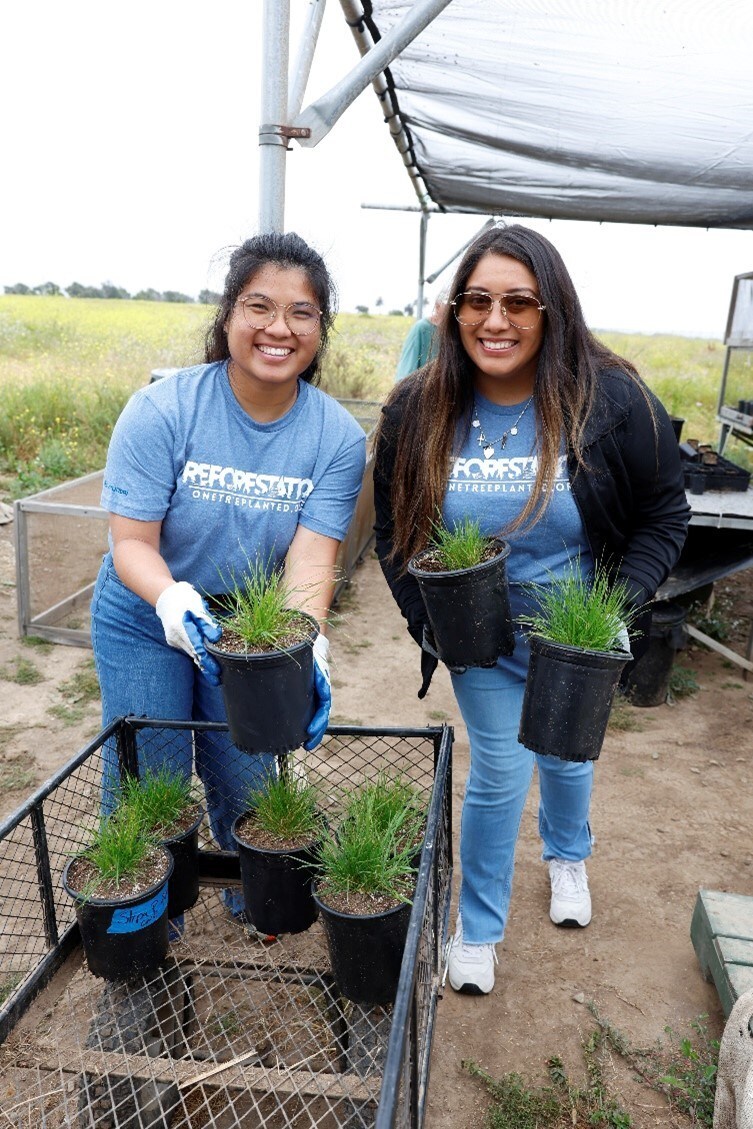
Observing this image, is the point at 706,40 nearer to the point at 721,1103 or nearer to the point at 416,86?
the point at 416,86

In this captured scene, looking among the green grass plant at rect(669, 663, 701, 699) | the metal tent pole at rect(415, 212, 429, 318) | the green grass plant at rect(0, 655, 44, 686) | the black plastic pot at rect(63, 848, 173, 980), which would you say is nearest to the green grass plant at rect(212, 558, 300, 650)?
the black plastic pot at rect(63, 848, 173, 980)

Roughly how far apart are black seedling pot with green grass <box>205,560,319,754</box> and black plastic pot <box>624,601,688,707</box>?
8.31 ft

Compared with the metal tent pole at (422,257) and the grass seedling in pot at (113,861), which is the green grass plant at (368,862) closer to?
the grass seedling in pot at (113,861)

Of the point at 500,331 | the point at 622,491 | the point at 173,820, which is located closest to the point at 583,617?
the point at 622,491

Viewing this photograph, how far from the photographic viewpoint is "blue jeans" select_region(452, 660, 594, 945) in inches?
73.6

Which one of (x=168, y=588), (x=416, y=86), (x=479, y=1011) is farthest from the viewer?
(x=416, y=86)

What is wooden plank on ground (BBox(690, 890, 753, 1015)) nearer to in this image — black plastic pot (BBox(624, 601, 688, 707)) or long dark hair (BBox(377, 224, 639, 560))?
long dark hair (BBox(377, 224, 639, 560))

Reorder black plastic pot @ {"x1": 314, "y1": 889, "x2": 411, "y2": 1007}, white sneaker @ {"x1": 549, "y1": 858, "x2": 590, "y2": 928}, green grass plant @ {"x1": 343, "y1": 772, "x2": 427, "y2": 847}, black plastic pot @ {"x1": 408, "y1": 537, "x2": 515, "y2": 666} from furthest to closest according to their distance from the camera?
white sneaker @ {"x1": 549, "y1": 858, "x2": 590, "y2": 928}
black plastic pot @ {"x1": 408, "y1": 537, "x2": 515, "y2": 666}
green grass plant @ {"x1": 343, "y1": 772, "x2": 427, "y2": 847}
black plastic pot @ {"x1": 314, "y1": 889, "x2": 411, "y2": 1007}

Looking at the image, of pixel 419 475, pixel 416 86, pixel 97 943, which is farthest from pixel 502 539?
pixel 416 86

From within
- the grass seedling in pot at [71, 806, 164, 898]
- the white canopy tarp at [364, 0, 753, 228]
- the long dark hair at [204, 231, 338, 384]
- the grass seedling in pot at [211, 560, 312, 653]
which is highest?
the white canopy tarp at [364, 0, 753, 228]

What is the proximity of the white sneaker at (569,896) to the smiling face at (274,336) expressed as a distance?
1.62 meters

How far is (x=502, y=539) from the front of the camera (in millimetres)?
1738

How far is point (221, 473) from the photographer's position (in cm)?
172

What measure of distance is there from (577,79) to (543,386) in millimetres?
2256
